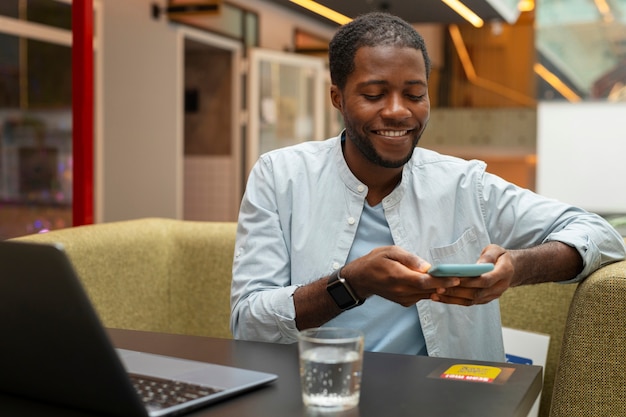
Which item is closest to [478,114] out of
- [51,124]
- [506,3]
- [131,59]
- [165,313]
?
[131,59]

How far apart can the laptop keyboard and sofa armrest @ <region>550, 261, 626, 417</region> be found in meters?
0.80

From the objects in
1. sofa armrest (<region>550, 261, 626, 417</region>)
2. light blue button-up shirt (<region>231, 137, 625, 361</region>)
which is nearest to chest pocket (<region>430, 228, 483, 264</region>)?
light blue button-up shirt (<region>231, 137, 625, 361</region>)

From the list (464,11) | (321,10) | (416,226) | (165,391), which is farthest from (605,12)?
(165,391)

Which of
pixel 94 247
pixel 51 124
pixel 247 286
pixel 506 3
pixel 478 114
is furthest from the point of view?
pixel 478 114

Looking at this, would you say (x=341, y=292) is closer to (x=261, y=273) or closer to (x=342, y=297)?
(x=342, y=297)

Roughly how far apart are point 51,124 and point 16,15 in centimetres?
74

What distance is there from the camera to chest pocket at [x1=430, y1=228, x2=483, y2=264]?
165 centimetres

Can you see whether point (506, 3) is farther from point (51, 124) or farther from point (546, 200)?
Result: point (51, 124)

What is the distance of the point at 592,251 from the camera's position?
1561 millimetres

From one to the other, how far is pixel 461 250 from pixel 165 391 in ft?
2.81

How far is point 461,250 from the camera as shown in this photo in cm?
166

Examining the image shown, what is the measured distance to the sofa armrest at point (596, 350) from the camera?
1.47 metres

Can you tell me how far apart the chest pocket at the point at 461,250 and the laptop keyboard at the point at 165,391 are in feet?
2.55

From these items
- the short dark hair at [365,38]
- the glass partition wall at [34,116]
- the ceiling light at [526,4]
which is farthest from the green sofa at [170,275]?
the ceiling light at [526,4]
